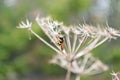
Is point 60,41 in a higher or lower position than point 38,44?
lower

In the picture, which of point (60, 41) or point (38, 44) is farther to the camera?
point (38, 44)

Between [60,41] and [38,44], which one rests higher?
[38,44]

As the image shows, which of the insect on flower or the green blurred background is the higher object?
the green blurred background

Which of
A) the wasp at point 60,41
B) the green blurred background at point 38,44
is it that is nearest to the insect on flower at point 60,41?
the wasp at point 60,41

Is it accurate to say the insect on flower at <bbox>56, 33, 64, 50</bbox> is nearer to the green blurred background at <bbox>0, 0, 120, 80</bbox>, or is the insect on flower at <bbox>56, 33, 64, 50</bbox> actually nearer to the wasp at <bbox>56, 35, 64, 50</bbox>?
the wasp at <bbox>56, 35, 64, 50</bbox>

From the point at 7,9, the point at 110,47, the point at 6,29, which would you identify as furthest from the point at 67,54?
the point at 7,9

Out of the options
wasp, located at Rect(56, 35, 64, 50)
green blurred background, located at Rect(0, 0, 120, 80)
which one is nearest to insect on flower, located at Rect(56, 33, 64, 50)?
wasp, located at Rect(56, 35, 64, 50)

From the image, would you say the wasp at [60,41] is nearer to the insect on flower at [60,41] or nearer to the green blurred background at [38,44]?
the insect on flower at [60,41]

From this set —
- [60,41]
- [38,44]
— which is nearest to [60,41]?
[60,41]

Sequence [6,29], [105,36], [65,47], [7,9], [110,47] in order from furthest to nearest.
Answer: [7,9] → [6,29] → [110,47] → [65,47] → [105,36]

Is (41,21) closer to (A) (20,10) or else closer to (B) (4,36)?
(B) (4,36)

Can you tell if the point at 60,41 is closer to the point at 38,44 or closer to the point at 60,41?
the point at 60,41
